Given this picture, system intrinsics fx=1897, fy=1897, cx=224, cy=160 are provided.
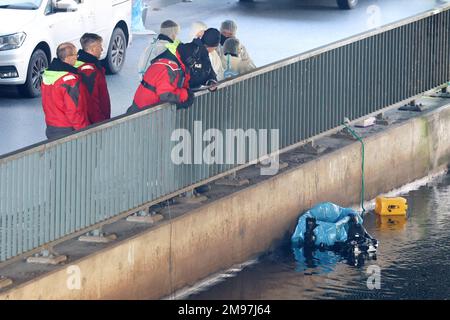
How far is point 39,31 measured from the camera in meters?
24.0

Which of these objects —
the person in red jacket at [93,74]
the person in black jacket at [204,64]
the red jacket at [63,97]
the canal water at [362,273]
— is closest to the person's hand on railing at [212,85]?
the person in black jacket at [204,64]

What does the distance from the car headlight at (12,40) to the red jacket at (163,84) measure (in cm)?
639

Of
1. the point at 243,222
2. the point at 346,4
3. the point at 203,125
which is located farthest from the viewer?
the point at 346,4

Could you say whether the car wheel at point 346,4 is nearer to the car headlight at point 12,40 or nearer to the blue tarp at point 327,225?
the car headlight at point 12,40

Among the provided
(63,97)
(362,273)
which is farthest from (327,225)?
(63,97)

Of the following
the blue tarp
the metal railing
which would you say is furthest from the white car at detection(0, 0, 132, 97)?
the blue tarp

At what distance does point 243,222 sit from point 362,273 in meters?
1.29

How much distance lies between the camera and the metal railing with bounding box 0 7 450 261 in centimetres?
1565

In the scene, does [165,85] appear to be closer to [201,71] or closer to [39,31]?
[201,71]

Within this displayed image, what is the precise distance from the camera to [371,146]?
21422mm

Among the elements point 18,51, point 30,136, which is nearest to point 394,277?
point 30,136

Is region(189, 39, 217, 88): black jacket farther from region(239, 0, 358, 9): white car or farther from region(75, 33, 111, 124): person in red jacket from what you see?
region(239, 0, 358, 9): white car
